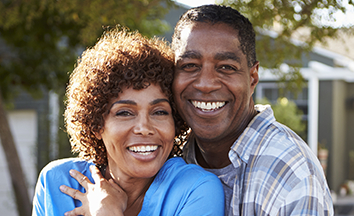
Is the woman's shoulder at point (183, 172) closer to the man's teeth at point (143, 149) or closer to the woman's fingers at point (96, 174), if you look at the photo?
the man's teeth at point (143, 149)

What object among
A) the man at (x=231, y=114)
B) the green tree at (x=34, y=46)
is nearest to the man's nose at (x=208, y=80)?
the man at (x=231, y=114)

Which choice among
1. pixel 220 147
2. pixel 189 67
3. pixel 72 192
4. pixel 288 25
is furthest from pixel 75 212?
pixel 288 25

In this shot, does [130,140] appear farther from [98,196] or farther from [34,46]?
[34,46]

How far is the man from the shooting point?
1975 millimetres

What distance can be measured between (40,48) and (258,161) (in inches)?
186

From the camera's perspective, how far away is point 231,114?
234 cm

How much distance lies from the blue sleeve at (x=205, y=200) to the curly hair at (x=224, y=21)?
79 cm

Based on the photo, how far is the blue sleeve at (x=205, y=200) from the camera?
2.05m

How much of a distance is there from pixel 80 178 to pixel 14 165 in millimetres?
3407

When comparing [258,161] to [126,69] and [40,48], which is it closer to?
[126,69]

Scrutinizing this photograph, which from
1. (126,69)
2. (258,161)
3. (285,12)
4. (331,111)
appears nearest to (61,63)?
(285,12)

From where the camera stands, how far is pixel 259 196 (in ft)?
6.42

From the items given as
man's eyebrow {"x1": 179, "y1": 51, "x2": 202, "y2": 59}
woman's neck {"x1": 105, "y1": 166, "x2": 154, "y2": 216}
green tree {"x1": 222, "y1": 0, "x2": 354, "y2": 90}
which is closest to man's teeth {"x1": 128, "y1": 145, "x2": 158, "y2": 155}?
woman's neck {"x1": 105, "y1": 166, "x2": 154, "y2": 216}

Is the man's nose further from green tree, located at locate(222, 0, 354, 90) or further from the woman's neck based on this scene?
green tree, located at locate(222, 0, 354, 90)
